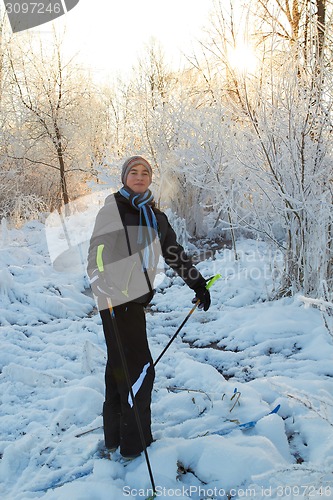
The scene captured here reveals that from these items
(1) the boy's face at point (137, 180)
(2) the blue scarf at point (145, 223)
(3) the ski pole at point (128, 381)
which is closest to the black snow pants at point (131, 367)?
(3) the ski pole at point (128, 381)

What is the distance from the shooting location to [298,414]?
271 cm

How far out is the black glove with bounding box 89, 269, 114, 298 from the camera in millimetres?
2100

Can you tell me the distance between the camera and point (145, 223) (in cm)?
237

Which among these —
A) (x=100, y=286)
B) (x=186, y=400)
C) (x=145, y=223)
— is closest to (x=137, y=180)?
(x=145, y=223)

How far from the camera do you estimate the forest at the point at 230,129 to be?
13.2ft

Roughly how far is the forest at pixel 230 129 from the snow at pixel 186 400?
2.33 ft

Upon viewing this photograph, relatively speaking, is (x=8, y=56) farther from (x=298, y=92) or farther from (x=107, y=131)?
(x=298, y=92)

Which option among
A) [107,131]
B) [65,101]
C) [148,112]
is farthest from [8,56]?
[107,131]

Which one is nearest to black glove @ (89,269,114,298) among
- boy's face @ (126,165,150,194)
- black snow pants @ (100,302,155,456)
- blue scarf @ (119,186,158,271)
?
black snow pants @ (100,302,155,456)

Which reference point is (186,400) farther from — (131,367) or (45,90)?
(45,90)

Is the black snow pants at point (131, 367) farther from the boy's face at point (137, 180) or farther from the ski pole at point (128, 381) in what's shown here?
the boy's face at point (137, 180)

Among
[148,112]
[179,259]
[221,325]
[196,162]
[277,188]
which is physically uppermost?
[148,112]

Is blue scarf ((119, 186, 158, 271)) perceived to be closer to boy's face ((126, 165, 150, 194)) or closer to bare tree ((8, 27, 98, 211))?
boy's face ((126, 165, 150, 194))

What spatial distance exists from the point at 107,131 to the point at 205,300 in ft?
56.2
